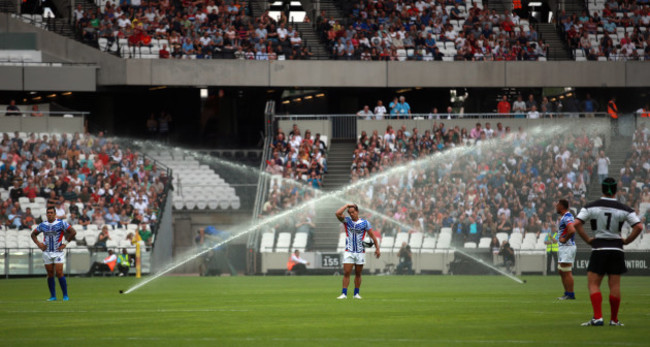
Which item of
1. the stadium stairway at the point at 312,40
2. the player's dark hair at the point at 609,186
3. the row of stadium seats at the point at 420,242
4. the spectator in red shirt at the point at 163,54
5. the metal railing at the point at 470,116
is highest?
the stadium stairway at the point at 312,40

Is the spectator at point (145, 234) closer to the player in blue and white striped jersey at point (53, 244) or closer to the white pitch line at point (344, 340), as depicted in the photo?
the player in blue and white striped jersey at point (53, 244)

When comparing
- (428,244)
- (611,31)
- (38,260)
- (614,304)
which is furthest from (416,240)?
(614,304)

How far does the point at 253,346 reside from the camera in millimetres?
12703

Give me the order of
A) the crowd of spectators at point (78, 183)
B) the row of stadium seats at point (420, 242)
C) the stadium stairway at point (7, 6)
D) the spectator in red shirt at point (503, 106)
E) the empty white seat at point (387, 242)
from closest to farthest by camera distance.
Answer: the row of stadium seats at point (420, 242) → the empty white seat at point (387, 242) → the crowd of spectators at point (78, 183) → the spectator in red shirt at point (503, 106) → the stadium stairway at point (7, 6)

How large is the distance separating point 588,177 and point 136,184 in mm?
19247

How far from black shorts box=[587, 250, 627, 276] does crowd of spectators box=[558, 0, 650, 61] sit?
40.7 m

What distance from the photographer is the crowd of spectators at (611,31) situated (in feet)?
174

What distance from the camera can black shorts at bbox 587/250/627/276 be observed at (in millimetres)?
13875

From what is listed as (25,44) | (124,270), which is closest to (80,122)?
(25,44)

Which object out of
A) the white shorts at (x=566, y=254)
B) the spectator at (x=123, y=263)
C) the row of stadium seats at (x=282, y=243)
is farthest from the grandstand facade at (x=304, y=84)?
the white shorts at (x=566, y=254)

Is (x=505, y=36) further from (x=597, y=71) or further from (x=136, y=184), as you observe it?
(x=136, y=184)

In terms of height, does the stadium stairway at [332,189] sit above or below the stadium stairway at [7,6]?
below

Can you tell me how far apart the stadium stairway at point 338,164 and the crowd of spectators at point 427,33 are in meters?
5.17

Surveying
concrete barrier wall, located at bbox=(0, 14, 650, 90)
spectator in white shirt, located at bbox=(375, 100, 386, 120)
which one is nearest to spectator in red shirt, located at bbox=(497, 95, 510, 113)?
concrete barrier wall, located at bbox=(0, 14, 650, 90)
